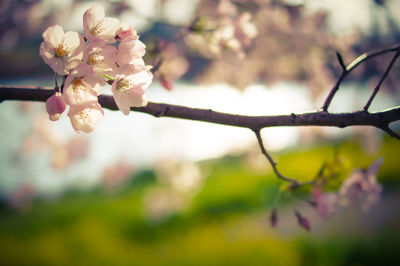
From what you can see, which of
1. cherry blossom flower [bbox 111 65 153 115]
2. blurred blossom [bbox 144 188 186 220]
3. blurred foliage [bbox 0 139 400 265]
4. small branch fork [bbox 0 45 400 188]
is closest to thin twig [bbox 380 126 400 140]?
small branch fork [bbox 0 45 400 188]

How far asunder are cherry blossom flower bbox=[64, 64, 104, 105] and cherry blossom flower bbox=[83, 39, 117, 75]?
27 millimetres

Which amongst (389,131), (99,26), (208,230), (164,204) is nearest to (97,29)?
(99,26)

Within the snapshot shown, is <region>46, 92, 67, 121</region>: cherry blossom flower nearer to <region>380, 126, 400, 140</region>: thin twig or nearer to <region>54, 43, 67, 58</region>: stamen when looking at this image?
<region>54, 43, 67, 58</region>: stamen

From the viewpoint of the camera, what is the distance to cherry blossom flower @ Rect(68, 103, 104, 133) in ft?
1.79

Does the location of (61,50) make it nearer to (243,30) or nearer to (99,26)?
(99,26)

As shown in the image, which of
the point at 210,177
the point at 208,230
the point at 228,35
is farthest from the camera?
the point at 210,177

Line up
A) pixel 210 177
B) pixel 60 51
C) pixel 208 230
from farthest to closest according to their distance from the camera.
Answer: pixel 210 177 < pixel 208 230 < pixel 60 51

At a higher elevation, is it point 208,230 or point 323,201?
point 323,201

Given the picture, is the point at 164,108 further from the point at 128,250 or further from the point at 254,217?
the point at 254,217

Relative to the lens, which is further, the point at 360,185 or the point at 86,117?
the point at 360,185

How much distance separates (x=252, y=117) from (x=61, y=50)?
357 mm

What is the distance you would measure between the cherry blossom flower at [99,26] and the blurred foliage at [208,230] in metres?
1.21

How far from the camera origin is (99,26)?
531mm

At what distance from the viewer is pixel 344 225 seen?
8.25ft
